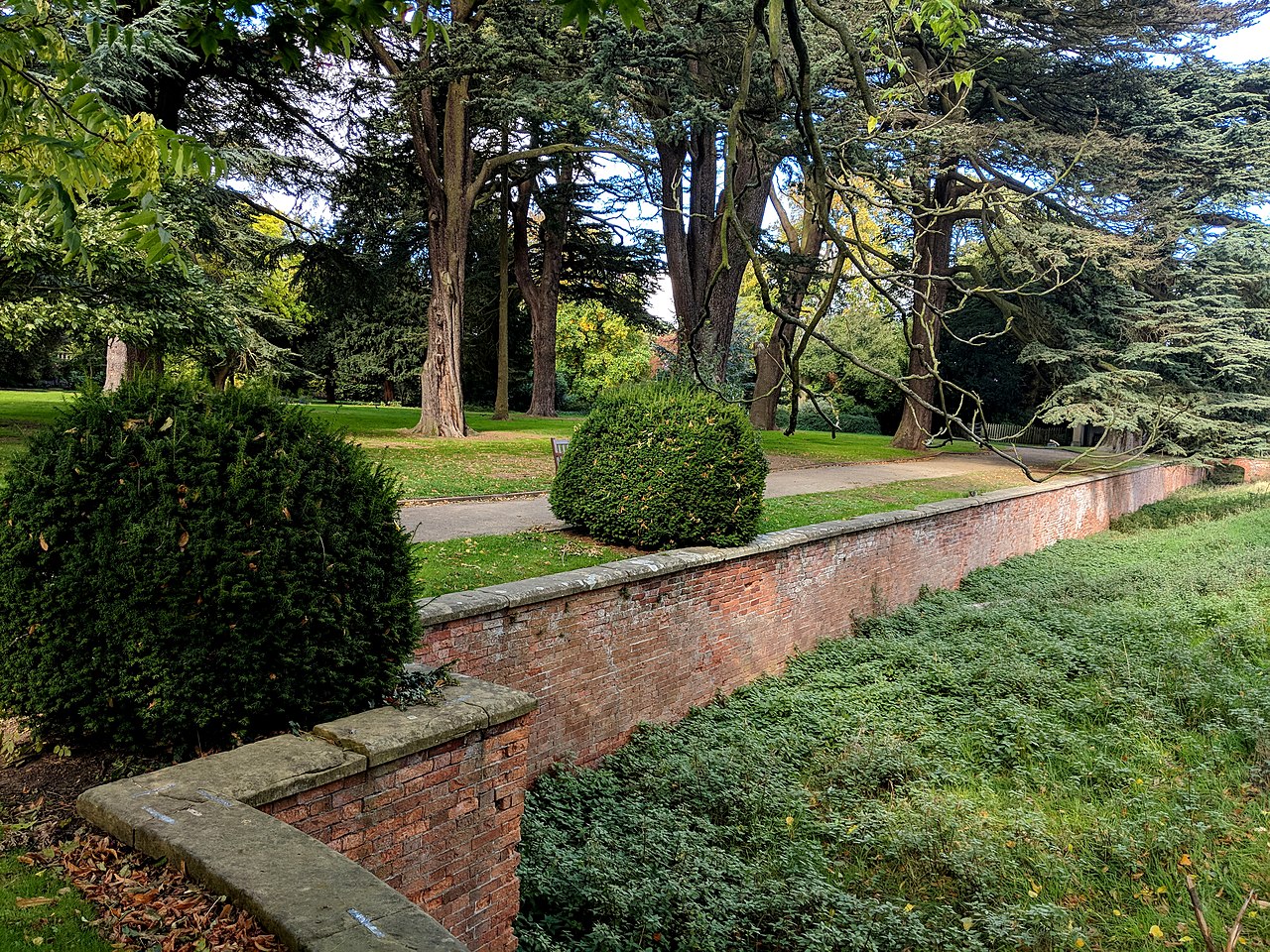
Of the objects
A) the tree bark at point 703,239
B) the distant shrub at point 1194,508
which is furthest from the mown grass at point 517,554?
the distant shrub at point 1194,508

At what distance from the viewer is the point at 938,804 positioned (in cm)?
592

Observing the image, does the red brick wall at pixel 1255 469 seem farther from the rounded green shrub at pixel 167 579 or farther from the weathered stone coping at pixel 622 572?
the rounded green shrub at pixel 167 579

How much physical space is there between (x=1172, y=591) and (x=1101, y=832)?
7839 millimetres

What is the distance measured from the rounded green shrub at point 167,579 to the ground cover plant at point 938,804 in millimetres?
1922

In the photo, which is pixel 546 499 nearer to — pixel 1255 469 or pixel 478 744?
pixel 478 744

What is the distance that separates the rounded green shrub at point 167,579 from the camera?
3264 mm

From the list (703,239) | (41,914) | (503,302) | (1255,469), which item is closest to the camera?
(41,914)

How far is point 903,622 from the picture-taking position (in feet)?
33.8

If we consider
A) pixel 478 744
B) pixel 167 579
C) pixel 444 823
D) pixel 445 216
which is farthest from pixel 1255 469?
pixel 167 579

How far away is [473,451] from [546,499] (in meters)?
4.88

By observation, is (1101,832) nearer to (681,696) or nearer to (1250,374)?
(681,696)

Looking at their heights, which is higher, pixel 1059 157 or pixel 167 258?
pixel 1059 157

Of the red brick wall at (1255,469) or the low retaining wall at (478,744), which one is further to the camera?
the red brick wall at (1255,469)

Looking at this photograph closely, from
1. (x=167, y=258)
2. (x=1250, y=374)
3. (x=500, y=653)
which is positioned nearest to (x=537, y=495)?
(x=500, y=653)
